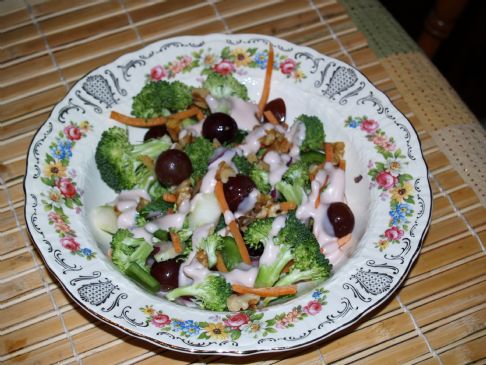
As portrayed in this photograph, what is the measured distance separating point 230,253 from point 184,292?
0.69 ft

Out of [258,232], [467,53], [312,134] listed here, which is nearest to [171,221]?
[258,232]

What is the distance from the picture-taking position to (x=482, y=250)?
2203 millimetres

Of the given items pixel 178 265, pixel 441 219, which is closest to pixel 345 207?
pixel 441 219

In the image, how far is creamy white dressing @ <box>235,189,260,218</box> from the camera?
6.95ft

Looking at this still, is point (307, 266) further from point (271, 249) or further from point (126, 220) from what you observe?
point (126, 220)

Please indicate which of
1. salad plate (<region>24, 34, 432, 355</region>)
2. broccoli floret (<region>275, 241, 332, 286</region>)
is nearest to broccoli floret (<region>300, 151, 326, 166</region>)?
salad plate (<region>24, 34, 432, 355</region>)

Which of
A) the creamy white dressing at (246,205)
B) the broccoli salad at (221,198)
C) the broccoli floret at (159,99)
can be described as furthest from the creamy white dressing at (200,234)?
the broccoli floret at (159,99)

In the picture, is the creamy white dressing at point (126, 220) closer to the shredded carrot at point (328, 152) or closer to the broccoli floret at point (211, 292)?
the broccoli floret at point (211, 292)

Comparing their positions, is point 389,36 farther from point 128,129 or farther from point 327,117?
point 128,129

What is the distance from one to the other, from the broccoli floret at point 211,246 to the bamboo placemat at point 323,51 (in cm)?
33

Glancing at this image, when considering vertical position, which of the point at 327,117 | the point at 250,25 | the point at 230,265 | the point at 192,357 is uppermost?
the point at 250,25

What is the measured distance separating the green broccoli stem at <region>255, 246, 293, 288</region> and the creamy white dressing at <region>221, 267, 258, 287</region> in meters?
0.03

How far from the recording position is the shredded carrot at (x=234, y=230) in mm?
2014

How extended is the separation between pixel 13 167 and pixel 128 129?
0.49 meters
